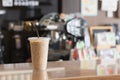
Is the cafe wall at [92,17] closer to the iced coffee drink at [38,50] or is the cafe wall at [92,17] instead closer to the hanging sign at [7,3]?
the hanging sign at [7,3]

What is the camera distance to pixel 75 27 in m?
3.08

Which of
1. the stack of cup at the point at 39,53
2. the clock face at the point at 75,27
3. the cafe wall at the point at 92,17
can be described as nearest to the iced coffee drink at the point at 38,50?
the stack of cup at the point at 39,53

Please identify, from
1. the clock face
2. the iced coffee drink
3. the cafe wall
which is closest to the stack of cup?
the iced coffee drink

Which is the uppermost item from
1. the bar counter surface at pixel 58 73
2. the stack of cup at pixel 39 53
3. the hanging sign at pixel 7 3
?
the hanging sign at pixel 7 3

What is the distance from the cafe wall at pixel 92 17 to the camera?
3.12 metres

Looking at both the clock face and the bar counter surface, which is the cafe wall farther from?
the bar counter surface

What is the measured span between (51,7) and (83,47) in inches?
Result: 23.8

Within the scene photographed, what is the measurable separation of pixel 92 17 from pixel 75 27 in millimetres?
355

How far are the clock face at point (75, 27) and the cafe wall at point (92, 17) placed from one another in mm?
159

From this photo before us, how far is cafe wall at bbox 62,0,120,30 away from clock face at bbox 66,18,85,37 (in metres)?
0.16

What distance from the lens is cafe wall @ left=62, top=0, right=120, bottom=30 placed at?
312 centimetres

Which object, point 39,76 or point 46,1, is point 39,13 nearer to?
point 46,1

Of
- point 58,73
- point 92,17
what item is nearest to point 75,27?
point 92,17

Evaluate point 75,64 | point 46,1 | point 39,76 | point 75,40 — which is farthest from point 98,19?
point 39,76
